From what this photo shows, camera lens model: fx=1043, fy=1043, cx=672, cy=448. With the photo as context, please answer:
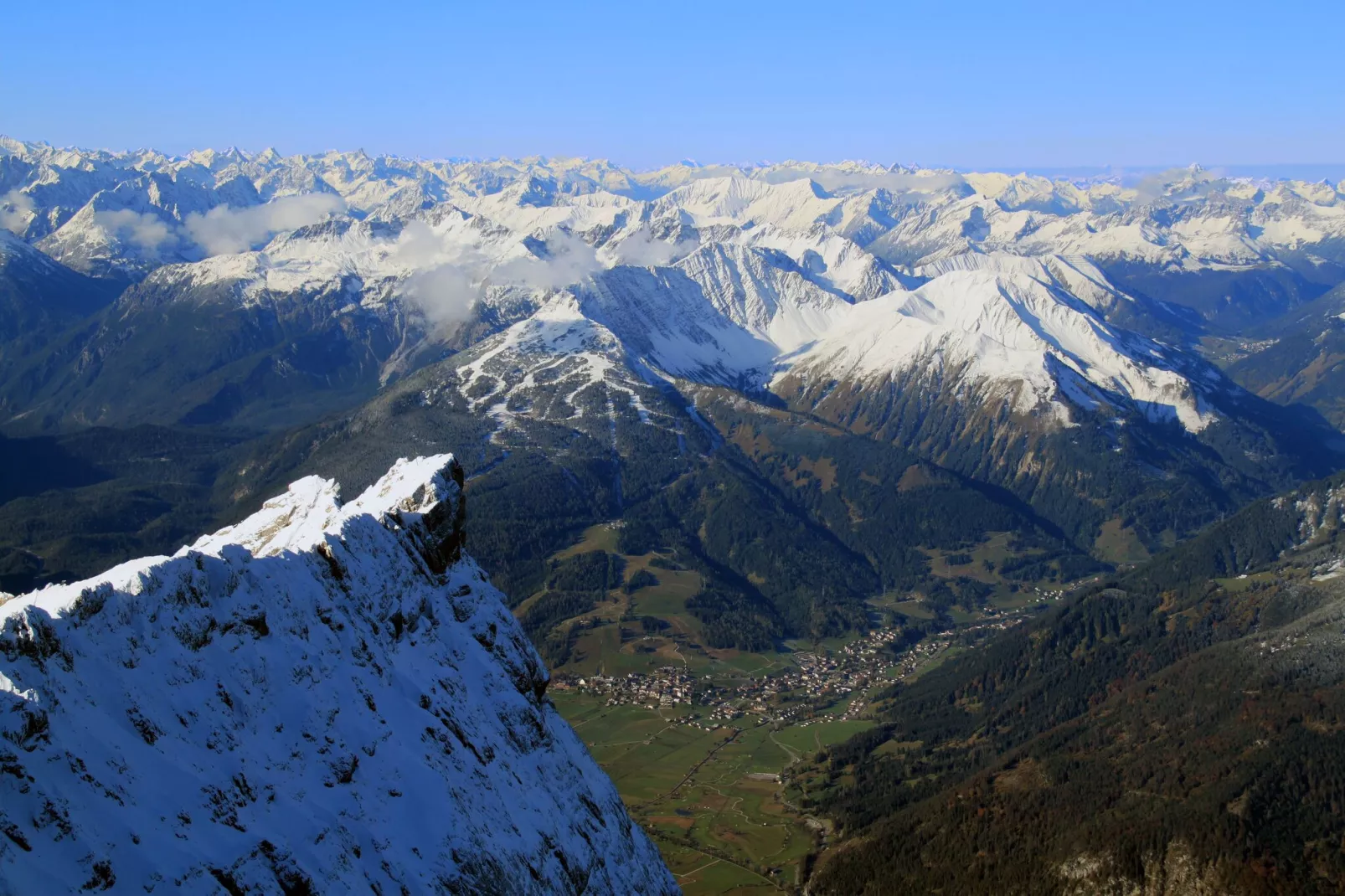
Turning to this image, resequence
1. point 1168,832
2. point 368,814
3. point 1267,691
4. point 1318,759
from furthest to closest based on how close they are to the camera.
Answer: point 1267,691, point 1318,759, point 1168,832, point 368,814

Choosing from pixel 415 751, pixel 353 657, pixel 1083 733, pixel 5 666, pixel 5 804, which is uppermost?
pixel 5 666

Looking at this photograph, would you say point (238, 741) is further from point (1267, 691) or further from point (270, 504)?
point (1267, 691)

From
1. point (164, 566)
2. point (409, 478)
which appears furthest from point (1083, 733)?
point (164, 566)

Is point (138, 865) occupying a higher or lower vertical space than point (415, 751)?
higher

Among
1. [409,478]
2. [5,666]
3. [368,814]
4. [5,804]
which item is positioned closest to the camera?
[5,804]

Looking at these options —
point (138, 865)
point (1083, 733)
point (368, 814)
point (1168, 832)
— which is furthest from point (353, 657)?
point (1083, 733)

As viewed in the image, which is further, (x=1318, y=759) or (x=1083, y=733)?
(x=1083, y=733)
